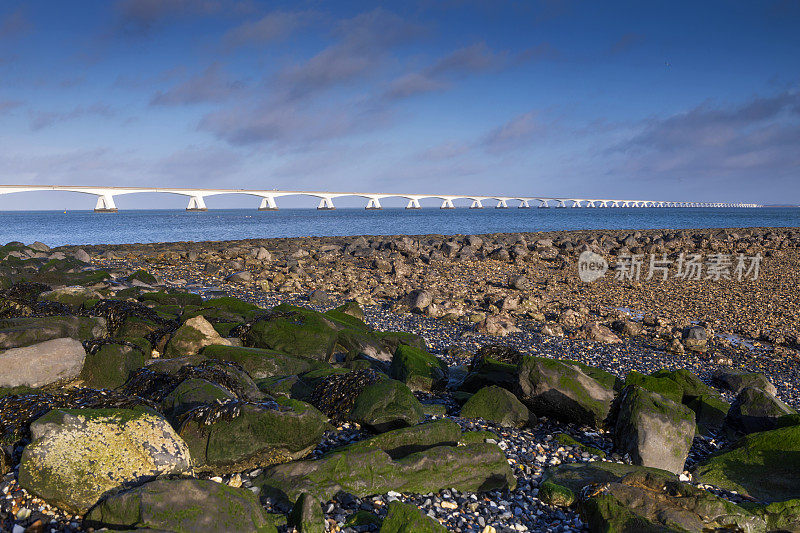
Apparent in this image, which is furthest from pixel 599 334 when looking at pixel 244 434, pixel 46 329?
pixel 46 329

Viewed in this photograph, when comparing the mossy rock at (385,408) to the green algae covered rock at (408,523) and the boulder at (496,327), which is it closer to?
the green algae covered rock at (408,523)

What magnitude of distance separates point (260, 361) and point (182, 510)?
15.8 feet

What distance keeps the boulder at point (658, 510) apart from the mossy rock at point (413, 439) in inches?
69.6

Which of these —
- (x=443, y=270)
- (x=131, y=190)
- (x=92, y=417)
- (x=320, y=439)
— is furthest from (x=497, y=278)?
(x=131, y=190)

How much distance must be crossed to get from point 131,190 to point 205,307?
4480 inches

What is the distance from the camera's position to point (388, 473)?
5605mm

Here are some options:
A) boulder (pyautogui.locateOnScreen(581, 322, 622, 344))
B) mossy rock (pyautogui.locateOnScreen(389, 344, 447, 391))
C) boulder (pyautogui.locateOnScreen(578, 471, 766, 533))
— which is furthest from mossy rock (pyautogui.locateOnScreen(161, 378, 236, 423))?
boulder (pyautogui.locateOnScreen(581, 322, 622, 344))

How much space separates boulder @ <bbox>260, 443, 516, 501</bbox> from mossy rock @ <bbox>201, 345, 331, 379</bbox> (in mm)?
3509

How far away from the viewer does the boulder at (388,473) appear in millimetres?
5355

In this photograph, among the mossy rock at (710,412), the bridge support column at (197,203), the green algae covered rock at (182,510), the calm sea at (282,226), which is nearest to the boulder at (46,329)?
the green algae covered rock at (182,510)

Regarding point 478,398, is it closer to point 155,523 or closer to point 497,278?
point 155,523

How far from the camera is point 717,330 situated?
16.0m

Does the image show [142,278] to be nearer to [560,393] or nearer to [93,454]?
[93,454]

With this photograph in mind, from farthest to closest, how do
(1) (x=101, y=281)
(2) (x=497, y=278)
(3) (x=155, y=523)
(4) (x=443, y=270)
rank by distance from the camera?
(4) (x=443, y=270)
(2) (x=497, y=278)
(1) (x=101, y=281)
(3) (x=155, y=523)
